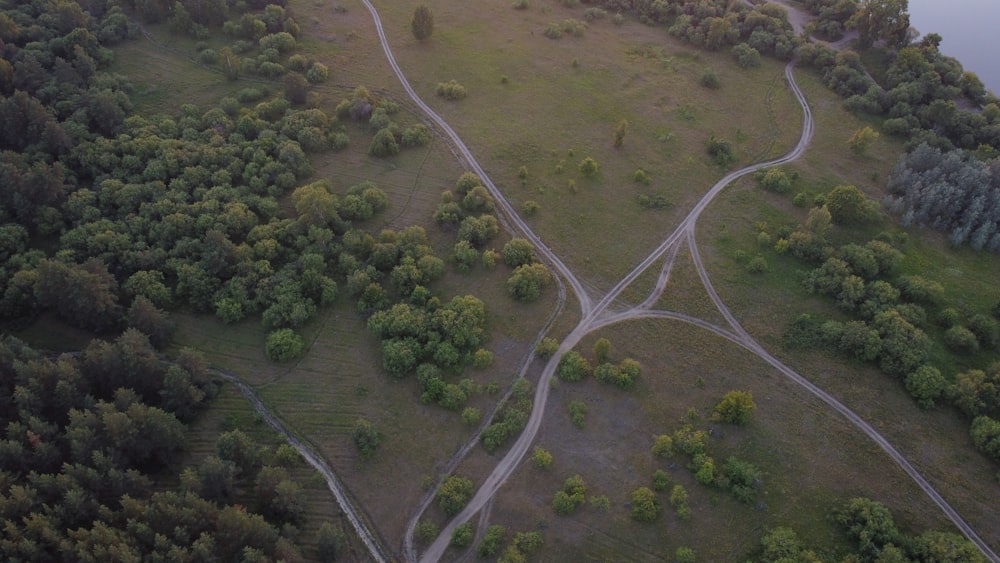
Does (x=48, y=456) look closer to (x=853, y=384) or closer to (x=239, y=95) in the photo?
(x=239, y=95)

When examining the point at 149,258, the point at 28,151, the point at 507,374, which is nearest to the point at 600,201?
the point at 507,374

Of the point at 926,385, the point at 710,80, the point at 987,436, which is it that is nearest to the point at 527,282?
the point at 926,385

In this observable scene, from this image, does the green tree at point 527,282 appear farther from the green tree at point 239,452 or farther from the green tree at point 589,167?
the green tree at point 239,452

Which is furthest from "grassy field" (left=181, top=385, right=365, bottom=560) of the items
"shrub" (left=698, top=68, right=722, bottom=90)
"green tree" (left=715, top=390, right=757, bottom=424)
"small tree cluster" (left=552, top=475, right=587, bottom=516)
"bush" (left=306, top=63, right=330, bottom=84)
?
"shrub" (left=698, top=68, right=722, bottom=90)

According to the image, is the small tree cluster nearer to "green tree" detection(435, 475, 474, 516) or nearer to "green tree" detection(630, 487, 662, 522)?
"green tree" detection(630, 487, 662, 522)

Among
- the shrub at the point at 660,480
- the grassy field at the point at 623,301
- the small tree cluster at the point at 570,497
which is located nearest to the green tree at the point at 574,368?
the grassy field at the point at 623,301

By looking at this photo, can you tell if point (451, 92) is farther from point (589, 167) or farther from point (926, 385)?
point (926, 385)
